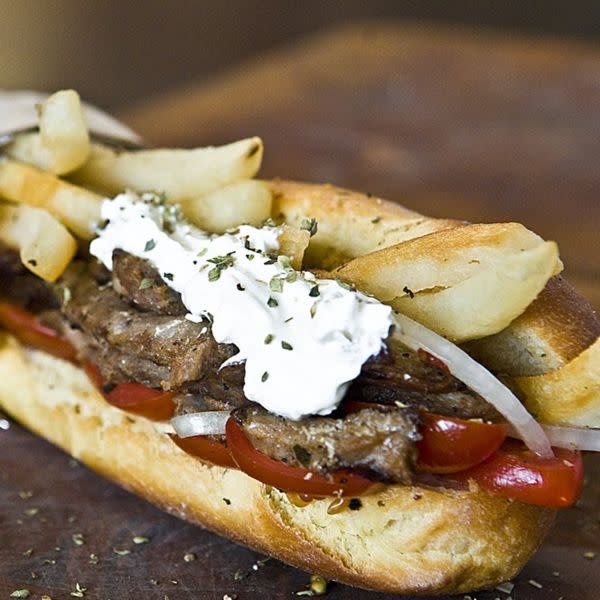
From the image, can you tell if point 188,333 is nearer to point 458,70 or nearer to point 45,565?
point 45,565

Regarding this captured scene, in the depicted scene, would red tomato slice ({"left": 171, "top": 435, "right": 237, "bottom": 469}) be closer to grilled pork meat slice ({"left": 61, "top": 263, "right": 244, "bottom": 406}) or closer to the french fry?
grilled pork meat slice ({"left": 61, "top": 263, "right": 244, "bottom": 406})

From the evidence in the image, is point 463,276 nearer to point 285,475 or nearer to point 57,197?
point 285,475

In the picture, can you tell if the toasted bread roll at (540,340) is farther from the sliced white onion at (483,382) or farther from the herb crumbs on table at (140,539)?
the herb crumbs on table at (140,539)

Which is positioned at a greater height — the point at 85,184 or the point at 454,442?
the point at 85,184

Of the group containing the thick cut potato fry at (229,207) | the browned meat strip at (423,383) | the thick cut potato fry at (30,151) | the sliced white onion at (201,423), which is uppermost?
the thick cut potato fry at (30,151)

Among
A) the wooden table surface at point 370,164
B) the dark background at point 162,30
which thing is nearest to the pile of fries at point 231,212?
the wooden table surface at point 370,164

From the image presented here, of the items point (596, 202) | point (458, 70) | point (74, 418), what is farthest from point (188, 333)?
point (458, 70)

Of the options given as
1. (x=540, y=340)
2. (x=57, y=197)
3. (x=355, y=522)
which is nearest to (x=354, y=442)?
(x=355, y=522)
